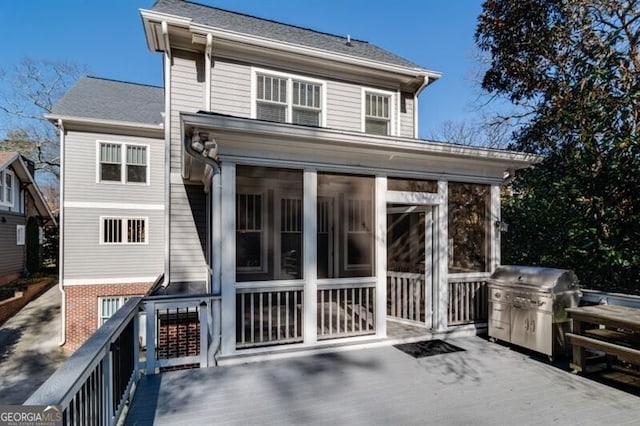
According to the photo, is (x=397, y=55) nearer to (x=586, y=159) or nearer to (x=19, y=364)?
(x=586, y=159)

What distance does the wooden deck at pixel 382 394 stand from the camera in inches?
117

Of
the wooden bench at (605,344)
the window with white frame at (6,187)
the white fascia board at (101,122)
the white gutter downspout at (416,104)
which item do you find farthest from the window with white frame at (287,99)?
the window with white frame at (6,187)

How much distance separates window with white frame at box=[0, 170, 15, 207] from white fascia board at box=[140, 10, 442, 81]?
41.3ft

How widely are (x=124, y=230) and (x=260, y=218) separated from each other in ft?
25.6

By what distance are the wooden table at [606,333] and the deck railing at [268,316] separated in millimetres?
3205

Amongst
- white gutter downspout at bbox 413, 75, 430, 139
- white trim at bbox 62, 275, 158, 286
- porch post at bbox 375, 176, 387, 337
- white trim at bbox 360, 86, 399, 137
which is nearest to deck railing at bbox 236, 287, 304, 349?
porch post at bbox 375, 176, 387, 337

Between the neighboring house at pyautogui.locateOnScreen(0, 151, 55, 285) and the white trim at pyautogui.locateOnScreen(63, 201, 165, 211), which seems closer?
the white trim at pyautogui.locateOnScreen(63, 201, 165, 211)

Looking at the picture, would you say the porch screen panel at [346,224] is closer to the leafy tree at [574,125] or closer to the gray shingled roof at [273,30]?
the leafy tree at [574,125]

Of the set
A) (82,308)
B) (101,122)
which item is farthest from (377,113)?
(82,308)

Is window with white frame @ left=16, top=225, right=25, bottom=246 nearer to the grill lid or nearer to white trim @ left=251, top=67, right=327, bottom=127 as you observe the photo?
white trim @ left=251, top=67, right=327, bottom=127

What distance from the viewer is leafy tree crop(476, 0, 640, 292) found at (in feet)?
17.9

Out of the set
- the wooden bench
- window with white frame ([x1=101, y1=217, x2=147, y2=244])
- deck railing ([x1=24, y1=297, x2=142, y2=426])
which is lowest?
the wooden bench

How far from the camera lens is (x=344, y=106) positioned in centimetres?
799

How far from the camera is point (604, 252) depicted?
216 inches
